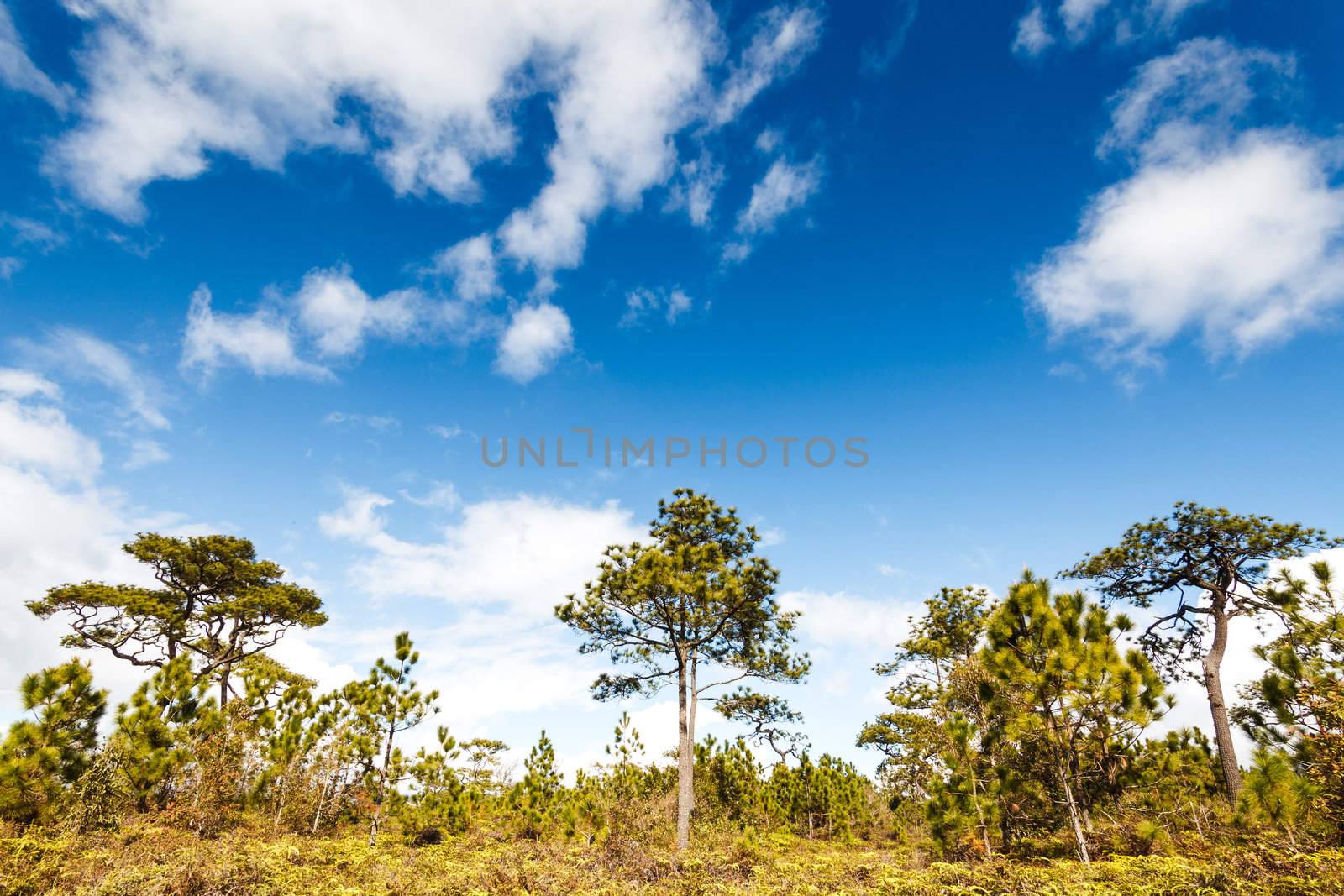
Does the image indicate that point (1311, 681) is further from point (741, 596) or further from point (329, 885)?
point (329, 885)

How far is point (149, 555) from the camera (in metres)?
20.9

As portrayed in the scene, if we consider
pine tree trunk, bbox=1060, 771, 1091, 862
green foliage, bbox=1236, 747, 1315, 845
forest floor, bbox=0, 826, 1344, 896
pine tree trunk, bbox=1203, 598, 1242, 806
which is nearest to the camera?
forest floor, bbox=0, 826, 1344, 896

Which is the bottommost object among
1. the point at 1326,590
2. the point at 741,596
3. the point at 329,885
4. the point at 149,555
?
the point at 329,885

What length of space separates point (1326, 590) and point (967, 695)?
8.60m

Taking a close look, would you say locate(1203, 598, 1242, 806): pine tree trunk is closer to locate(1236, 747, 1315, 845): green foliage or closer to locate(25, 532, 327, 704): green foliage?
locate(1236, 747, 1315, 845): green foliage

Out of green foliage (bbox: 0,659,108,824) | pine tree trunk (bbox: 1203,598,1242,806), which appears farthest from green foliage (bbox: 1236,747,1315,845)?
green foliage (bbox: 0,659,108,824)

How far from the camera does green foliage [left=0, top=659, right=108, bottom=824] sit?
37.9ft

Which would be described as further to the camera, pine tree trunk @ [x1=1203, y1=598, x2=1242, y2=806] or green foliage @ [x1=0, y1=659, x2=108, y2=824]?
pine tree trunk @ [x1=1203, y1=598, x2=1242, y2=806]

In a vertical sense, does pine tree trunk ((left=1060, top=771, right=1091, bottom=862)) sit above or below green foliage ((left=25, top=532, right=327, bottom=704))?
below

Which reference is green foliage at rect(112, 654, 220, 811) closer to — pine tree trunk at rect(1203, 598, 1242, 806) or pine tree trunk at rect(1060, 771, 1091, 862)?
pine tree trunk at rect(1060, 771, 1091, 862)

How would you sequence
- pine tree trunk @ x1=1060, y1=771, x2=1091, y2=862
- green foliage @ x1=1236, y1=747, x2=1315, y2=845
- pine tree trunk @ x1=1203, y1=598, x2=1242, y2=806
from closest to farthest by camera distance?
green foliage @ x1=1236, y1=747, x2=1315, y2=845, pine tree trunk @ x1=1060, y1=771, x2=1091, y2=862, pine tree trunk @ x1=1203, y1=598, x2=1242, y2=806

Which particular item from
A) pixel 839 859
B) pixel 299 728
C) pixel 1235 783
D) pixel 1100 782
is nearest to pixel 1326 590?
pixel 1100 782

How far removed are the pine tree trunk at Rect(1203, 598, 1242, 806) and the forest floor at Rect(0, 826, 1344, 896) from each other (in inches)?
354

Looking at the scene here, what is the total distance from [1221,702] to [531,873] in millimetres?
18995
